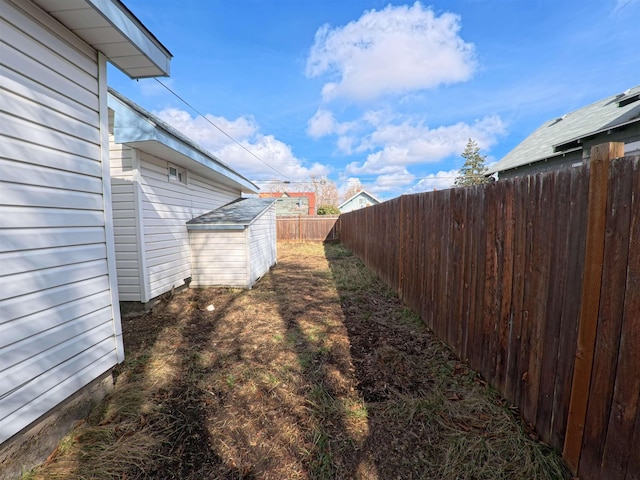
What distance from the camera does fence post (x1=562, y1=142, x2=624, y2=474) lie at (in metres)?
1.44

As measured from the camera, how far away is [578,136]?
7793mm

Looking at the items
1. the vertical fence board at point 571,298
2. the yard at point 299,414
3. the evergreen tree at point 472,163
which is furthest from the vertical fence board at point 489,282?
the evergreen tree at point 472,163

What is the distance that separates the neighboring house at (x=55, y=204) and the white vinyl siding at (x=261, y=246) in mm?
4253

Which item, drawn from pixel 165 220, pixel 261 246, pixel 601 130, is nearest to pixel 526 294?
pixel 165 220

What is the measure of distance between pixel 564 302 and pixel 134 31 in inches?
150

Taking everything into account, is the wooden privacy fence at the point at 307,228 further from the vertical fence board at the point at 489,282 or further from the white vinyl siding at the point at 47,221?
the white vinyl siding at the point at 47,221

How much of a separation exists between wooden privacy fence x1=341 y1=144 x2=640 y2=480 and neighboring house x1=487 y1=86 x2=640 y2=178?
581 cm

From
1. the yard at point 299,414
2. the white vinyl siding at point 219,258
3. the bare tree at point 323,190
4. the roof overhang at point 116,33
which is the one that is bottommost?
the yard at point 299,414

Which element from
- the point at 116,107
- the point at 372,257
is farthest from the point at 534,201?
the point at 372,257

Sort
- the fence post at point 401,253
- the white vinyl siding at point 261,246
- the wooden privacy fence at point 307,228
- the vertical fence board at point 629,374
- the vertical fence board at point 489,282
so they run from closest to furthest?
the vertical fence board at point 629,374, the vertical fence board at point 489,282, the fence post at point 401,253, the white vinyl siding at point 261,246, the wooden privacy fence at point 307,228

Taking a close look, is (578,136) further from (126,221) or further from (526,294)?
(126,221)

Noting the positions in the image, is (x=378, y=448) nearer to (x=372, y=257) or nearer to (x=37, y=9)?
(x=37, y=9)

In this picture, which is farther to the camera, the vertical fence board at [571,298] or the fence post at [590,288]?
the vertical fence board at [571,298]

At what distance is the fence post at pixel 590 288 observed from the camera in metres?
1.44
